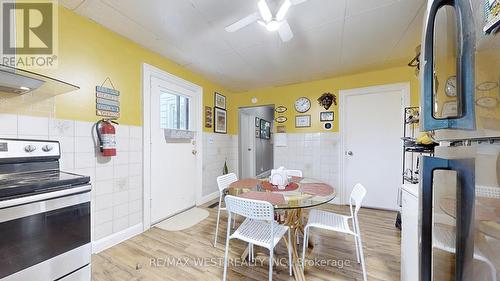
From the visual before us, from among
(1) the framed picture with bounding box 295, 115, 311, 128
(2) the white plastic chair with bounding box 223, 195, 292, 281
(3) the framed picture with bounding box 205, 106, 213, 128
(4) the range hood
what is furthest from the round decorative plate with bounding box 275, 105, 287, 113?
(4) the range hood

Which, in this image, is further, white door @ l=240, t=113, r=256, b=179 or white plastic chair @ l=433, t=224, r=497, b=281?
white door @ l=240, t=113, r=256, b=179

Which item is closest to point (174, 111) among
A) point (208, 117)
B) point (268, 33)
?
point (208, 117)

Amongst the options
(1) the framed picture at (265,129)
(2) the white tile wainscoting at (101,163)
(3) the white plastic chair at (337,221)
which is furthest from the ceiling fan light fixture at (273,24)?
(1) the framed picture at (265,129)

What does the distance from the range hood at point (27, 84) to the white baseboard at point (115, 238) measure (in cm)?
137

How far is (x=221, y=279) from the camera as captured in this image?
4.99ft

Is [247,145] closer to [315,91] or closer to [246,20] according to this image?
[315,91]

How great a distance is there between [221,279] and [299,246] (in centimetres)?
85

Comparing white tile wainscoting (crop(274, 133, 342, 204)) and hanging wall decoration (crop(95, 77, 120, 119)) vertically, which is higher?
hanging wall decoration (crop(95, 77, 120, 119))

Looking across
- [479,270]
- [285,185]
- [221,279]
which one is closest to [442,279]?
[479,270]

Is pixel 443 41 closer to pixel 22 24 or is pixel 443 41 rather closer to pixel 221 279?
pixel 221 279

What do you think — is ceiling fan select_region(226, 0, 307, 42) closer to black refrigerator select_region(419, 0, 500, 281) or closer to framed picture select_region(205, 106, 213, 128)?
black refrigerator select_region(419, 0, 500, 281)

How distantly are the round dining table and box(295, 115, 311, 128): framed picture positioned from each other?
5.72 ft

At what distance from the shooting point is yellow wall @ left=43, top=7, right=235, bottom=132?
166 centimetres

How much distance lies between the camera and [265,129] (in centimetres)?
559
